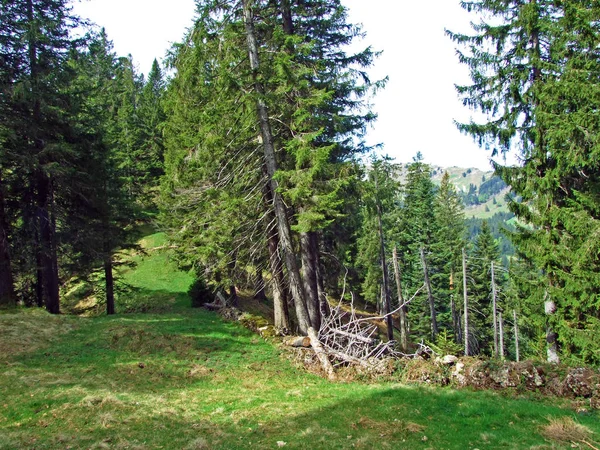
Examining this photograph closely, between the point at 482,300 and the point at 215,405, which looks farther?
the point at 482,300

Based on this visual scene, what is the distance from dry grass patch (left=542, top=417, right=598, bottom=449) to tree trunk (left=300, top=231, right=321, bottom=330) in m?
8.27

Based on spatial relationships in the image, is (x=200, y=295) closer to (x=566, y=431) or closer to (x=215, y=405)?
(x=215, y=405)

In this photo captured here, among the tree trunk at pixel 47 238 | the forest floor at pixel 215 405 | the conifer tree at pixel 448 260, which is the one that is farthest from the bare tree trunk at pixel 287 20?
the conifer tree at pixel 448 260

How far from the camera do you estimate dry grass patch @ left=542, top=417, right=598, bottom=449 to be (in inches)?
296

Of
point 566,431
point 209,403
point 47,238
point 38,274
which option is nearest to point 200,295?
point 38,274

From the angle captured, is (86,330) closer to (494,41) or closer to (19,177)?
(19,177)

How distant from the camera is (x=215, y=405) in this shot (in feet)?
30.3

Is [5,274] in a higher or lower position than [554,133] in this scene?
lower

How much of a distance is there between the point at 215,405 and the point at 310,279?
22.2ft

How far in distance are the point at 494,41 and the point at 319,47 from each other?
7.24 m

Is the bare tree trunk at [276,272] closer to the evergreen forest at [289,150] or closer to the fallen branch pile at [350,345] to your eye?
the evergreen forest at [289,150]

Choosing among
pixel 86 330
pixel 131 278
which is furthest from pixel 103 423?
pixel 131 278

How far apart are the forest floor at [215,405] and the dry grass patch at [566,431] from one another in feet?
0.06

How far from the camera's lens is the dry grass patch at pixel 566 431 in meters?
7.51
